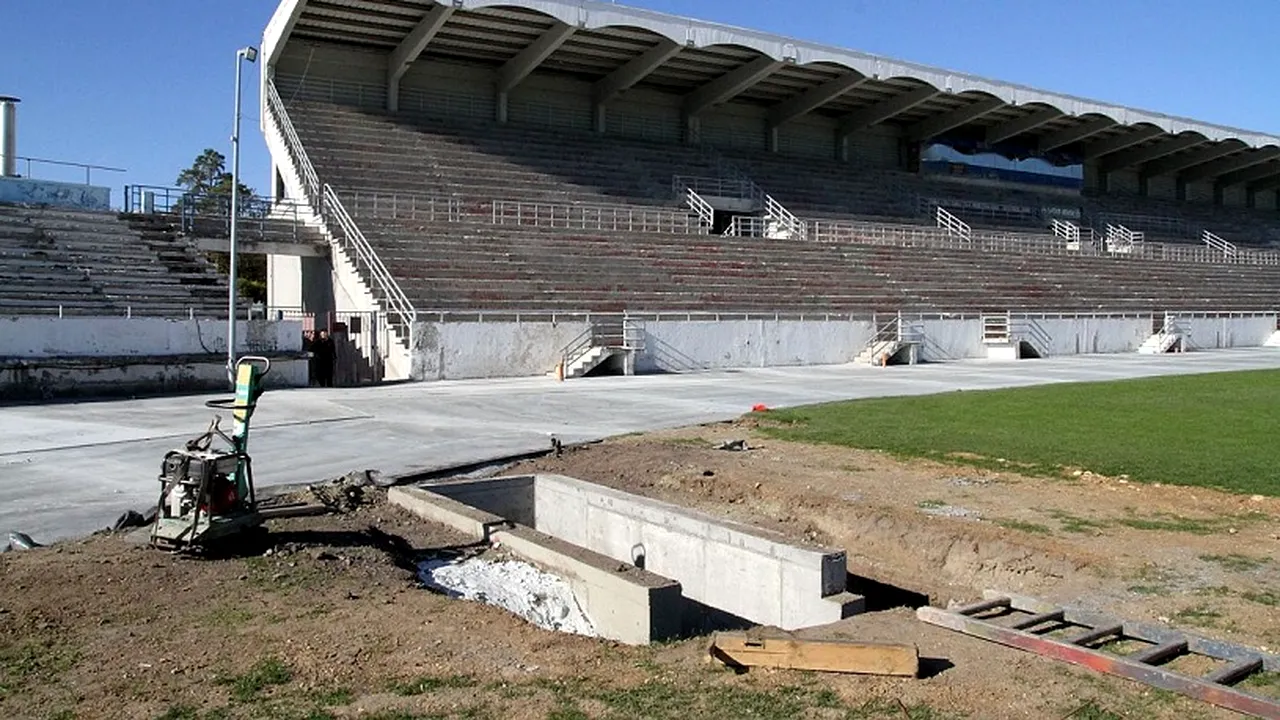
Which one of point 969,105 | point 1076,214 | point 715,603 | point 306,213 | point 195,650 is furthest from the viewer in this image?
point 1076,214

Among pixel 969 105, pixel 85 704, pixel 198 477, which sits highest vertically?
pixel 969 105

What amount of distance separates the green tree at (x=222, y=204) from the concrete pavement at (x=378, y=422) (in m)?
6.56

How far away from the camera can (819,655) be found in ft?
19.4

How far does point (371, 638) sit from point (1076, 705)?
152 inches

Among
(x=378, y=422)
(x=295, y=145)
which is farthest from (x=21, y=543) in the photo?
(x=295, y=145)

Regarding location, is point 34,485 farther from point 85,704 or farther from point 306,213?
point 306,213

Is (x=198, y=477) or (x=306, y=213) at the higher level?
(x=306, y=213)

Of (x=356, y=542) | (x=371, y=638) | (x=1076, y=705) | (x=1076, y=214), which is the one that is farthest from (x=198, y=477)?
(x=1076, y=214)

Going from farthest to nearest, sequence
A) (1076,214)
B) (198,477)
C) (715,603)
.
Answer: (1076,214), (715,603), (198,477)

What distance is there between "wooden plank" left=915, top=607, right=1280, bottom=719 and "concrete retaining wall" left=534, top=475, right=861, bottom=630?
5.22ft

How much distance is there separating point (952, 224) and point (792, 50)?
12.2 metres

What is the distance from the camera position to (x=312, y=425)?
17016 millimetres

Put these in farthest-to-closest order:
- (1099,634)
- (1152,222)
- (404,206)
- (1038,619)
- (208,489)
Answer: (1152,222) < (404,206) < (208,489) < (1038,619) < (1099,634)

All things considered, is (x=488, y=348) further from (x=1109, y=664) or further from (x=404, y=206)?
(x=1109, y=664)
